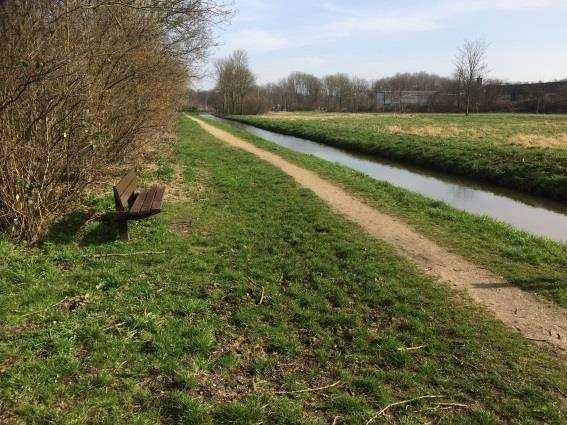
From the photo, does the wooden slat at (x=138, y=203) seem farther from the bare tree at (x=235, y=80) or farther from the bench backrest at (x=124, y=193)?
the bare tree at (x=235, y=80)

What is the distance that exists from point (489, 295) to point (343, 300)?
5.83 feet

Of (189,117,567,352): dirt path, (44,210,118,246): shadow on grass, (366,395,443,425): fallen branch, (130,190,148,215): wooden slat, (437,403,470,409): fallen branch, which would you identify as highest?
(130,190,148,215): wooden slat

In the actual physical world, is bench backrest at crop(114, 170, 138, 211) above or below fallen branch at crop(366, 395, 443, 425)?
above

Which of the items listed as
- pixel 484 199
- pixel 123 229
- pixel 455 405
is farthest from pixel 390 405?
pixel 484 199

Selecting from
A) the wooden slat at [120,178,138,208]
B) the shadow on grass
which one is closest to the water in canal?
the wooden slat at [120,178,138,208]

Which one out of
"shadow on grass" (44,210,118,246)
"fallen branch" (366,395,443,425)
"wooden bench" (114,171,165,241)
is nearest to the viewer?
"fallen branch" (366,395,443,425)

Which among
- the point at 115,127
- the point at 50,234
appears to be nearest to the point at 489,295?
the point at 50,234

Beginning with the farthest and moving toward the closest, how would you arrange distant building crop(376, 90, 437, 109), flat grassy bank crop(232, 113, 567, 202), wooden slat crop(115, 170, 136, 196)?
distant building crop(376, 90, 437, 109) < flat grassy bank crop(232, 113, 567, 202) < wooden slat crop(115, 170, 136, 196)

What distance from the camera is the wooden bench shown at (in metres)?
6.91

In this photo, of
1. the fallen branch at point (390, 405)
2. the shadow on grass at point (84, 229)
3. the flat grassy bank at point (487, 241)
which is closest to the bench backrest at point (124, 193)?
the shadow on grass at point (84, 229)

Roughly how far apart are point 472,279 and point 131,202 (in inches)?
221

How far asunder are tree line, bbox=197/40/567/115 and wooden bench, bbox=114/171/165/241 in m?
36.6

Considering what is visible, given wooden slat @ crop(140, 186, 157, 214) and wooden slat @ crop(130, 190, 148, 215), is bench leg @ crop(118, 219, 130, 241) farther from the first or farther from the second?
wooden slat @ crop(140, 186, 157, 214)

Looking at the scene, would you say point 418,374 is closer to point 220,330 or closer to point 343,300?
point 343,300
